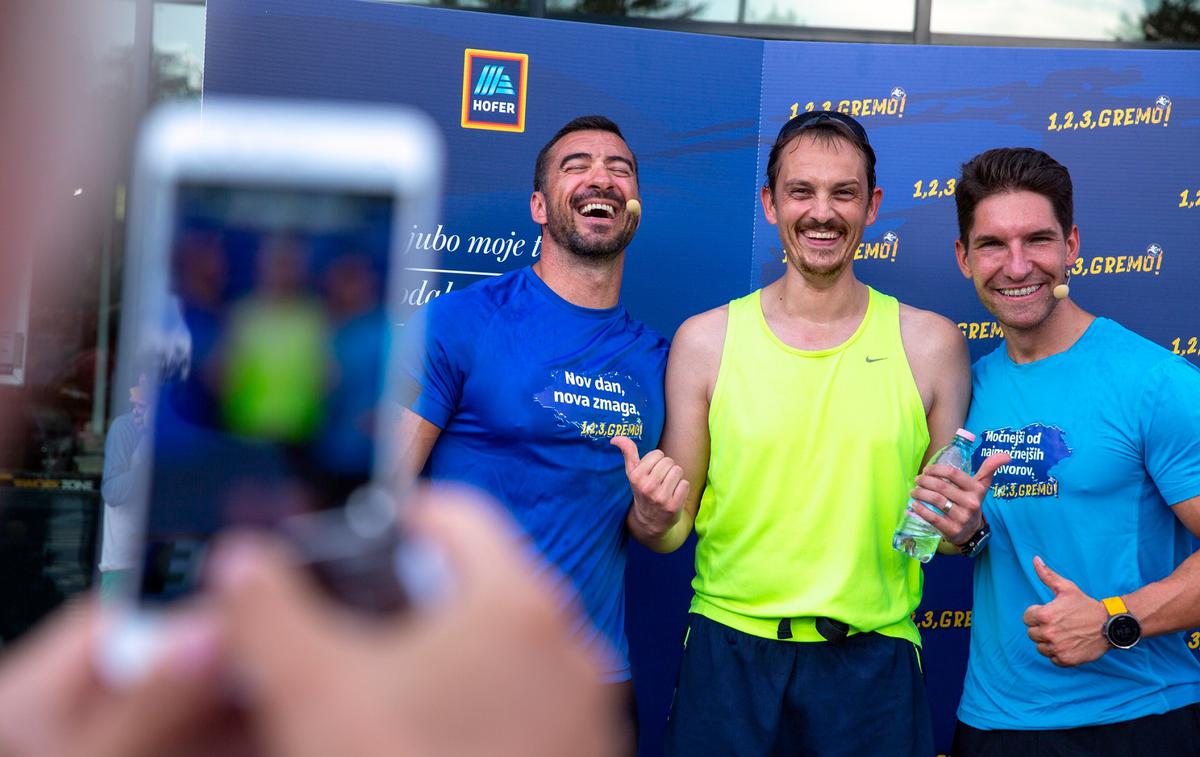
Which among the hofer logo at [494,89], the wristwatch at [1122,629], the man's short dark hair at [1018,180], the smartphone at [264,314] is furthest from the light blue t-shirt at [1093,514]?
the smartphone at [264,314]

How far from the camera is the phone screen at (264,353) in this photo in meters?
0.48

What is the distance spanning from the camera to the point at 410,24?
340 centimetres

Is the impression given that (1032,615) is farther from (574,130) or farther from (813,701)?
(574,130)

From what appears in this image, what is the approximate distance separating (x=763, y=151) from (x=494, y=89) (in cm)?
89

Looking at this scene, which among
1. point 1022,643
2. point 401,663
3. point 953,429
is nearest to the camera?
point 401,663

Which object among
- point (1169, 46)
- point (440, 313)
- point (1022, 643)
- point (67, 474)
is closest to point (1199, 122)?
point (1169, 46)

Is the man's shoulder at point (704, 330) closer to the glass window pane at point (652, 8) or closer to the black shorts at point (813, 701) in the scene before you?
the black shorts at point (813, 701)

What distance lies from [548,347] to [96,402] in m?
2.25

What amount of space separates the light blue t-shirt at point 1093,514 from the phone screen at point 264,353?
2375 millimetres

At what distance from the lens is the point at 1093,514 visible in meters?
2.55

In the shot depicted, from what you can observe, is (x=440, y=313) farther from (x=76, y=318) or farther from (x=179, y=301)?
(x=179, y=301)

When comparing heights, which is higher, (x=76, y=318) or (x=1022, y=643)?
(x=76, y=318)

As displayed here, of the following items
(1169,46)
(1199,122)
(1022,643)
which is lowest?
(1022,643)

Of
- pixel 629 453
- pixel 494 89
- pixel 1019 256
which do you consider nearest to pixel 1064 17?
pixel 1019 256
